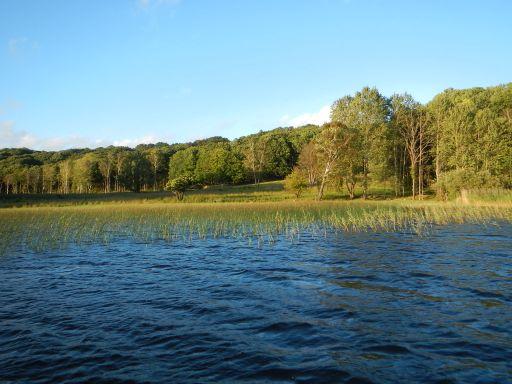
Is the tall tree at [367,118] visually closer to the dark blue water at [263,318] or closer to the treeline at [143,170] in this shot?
the treeline at [143,170]

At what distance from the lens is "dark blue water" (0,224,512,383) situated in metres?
6.83

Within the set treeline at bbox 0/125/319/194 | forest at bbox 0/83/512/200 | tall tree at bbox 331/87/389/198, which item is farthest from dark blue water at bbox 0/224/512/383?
treeline at bbox 0/125/319/194

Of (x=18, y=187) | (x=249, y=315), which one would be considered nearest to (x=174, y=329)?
(x=249, y=315)

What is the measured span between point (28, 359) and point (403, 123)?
218 feet

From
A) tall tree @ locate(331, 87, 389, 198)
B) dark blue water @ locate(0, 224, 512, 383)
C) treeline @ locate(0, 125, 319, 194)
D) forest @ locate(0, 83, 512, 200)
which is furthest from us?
treeline @ locate(0, 125, 319, 194)

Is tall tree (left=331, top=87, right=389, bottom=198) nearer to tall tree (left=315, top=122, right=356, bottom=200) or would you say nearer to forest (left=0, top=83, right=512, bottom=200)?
forest (left=0, top=83, right=512, bottom=200)

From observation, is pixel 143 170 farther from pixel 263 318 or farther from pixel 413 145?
pixel 263 318

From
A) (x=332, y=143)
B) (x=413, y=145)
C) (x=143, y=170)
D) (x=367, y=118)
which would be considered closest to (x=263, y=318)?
(x=332, y=143)

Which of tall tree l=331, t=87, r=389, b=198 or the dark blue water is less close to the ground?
tall tree l=331, t=87, r=389, b=198

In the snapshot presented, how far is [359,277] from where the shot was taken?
1328 cm

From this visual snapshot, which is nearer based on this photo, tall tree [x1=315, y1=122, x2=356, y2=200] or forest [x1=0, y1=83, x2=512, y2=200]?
forest [x1=0, y1=83, x2=512, y2=200]

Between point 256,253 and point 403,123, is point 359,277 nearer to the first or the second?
point 256,253

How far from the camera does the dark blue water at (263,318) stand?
22.4 ft

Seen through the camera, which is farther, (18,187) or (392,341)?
(18,187)
